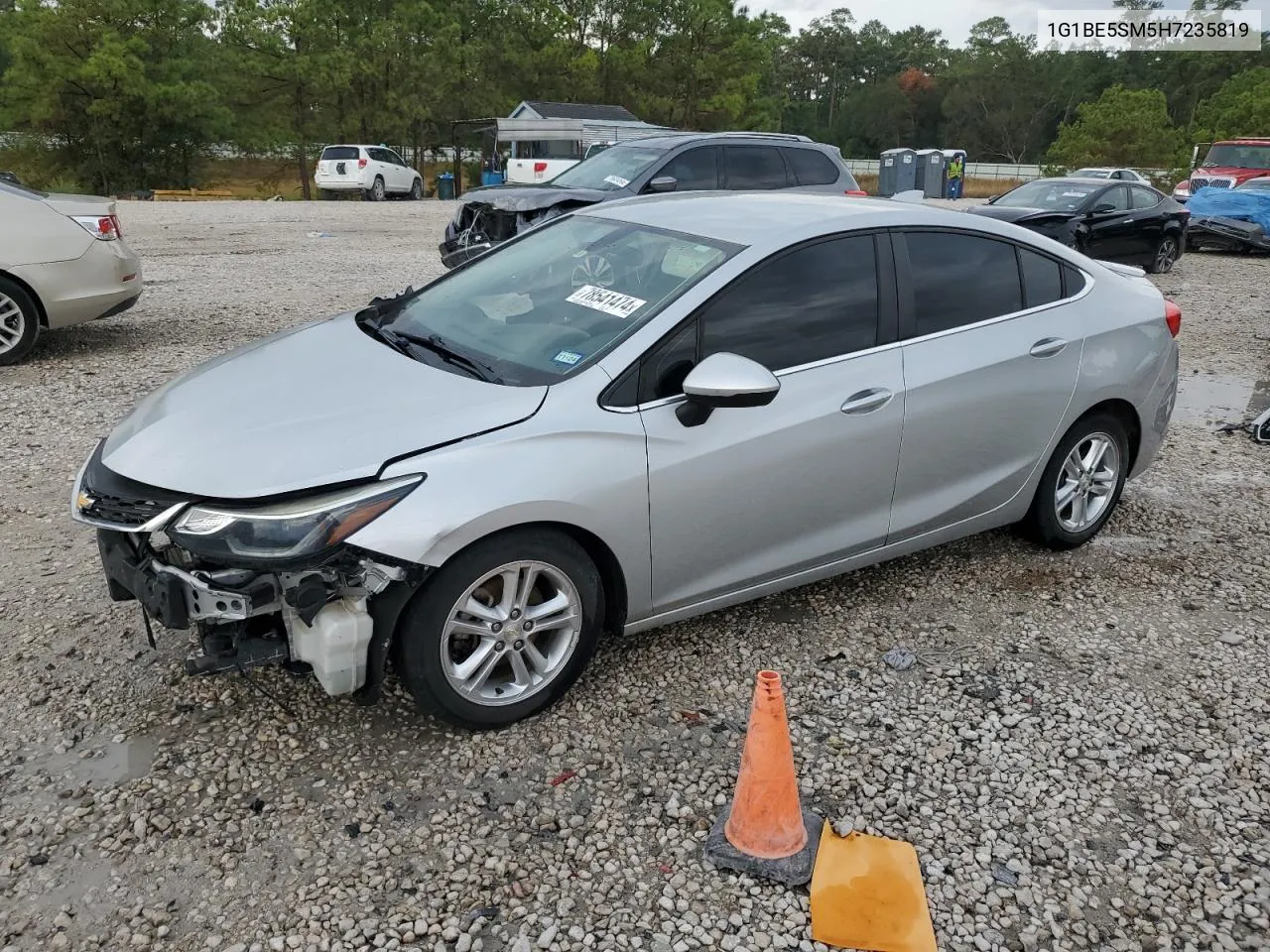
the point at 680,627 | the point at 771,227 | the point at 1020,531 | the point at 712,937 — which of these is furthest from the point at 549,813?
the point at 1020,531

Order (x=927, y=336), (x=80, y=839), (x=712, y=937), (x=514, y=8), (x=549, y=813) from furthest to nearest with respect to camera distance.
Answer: (x=514, y=8) < (x=927, y=336) < (x=549, y=813) < (x=80, y=839) < (x=712, y=937)

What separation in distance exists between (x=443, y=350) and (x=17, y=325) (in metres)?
5.37

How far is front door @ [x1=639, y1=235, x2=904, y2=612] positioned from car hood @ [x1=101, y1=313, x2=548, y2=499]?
1.69ft

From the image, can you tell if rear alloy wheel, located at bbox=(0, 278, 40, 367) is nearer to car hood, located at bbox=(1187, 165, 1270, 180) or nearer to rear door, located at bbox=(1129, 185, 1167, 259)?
rear door, located at bbox=(1129, 185, 1167, 259)

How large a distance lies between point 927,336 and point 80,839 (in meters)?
3.21

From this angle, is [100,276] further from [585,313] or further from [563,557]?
[563,557]

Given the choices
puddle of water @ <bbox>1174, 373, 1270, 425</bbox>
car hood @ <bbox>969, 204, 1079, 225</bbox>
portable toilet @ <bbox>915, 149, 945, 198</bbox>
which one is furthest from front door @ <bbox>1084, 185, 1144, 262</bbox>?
portable toilet @ <bbox>915, 149, 945, 198</bbox>

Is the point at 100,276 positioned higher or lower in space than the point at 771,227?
lower

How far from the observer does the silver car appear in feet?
8.99

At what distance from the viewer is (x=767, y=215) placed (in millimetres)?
3742

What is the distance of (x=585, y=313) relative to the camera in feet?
11.3

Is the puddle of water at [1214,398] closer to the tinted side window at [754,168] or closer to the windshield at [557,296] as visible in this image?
the tinted side window at [754,168]

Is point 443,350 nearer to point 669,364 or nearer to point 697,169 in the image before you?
point 669,364

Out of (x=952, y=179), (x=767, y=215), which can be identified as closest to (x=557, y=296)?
(x=767, y=215)
